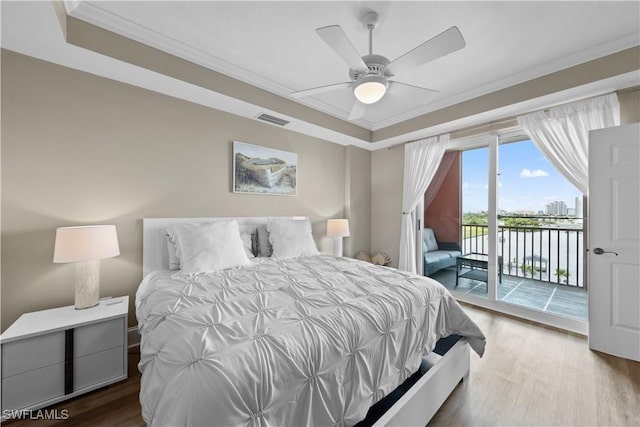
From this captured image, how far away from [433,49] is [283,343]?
1888 millimetres

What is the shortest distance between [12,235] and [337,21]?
114 inches

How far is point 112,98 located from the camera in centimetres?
225

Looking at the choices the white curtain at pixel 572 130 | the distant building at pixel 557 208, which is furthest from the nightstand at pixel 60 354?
the distant building at pixel 557 208

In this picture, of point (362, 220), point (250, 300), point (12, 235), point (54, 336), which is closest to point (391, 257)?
point (362, 220)

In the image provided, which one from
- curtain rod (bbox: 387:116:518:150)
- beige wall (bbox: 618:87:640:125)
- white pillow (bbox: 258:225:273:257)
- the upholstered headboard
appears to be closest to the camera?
beige wall (bbox: 618:87:640:125)

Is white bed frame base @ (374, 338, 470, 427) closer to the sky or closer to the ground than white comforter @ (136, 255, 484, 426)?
closer to the ground

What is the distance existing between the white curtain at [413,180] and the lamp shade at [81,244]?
3550 millimetres

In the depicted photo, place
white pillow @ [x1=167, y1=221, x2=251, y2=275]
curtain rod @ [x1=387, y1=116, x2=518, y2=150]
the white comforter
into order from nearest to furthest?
the white comforter
white pillow @ [x1=167, y1=221, x2=251, y2=275]
curtain rod @ [x1=387, y1=116, x2=518, y2=150]

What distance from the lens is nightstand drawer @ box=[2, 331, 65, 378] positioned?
4.81ft

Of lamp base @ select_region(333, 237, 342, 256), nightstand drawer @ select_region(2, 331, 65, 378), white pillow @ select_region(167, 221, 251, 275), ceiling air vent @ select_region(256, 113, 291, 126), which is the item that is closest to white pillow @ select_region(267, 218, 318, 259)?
white pillow @ select_region(167, 221, 251, 275)

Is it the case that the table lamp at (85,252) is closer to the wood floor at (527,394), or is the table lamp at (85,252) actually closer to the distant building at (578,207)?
the wood floor at (527,394)

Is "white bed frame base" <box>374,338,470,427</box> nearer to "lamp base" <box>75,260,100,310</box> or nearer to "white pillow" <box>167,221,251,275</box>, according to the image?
"white pillow" <box>167,221,251,275</box>

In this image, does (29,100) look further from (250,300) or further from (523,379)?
(523,379)

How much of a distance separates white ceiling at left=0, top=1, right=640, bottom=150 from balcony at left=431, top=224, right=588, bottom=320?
5.28ft
